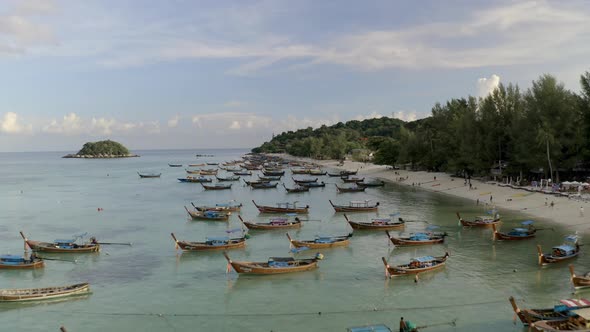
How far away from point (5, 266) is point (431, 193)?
5630 centimetres

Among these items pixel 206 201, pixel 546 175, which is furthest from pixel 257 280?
pixel 546 175

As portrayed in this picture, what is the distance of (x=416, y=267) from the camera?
27391 mm

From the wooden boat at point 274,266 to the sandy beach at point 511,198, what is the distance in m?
25.2

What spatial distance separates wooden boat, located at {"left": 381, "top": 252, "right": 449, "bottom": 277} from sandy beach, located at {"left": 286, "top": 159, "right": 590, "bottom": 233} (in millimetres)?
17910

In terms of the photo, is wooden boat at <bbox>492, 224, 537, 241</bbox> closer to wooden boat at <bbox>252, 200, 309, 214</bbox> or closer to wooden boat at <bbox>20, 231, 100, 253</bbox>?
wooden boat at <bbox>252, 200, 309, 214</bbox>

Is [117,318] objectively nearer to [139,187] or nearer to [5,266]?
[5,266]

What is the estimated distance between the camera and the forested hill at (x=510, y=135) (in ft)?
176

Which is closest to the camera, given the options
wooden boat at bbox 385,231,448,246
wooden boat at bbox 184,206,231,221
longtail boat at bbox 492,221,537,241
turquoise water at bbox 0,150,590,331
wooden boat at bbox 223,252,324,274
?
turquoise water at bbox 0,150,590,331

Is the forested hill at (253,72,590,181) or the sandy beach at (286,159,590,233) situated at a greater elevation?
the forested hill at (253,72,590,181)

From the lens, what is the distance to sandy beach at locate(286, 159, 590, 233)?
42.3 m

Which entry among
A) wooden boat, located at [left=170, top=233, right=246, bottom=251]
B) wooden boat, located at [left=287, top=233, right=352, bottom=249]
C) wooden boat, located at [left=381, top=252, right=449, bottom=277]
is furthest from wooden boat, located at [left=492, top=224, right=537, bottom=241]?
wooden boat, located at [left=170, top=233, right=246, bottom=251]

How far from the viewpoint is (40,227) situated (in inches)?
1842

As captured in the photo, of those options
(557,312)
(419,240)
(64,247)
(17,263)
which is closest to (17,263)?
(17,263)

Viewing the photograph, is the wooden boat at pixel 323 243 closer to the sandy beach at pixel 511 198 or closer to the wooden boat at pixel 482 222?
the wooden boat at pixel 482 222
